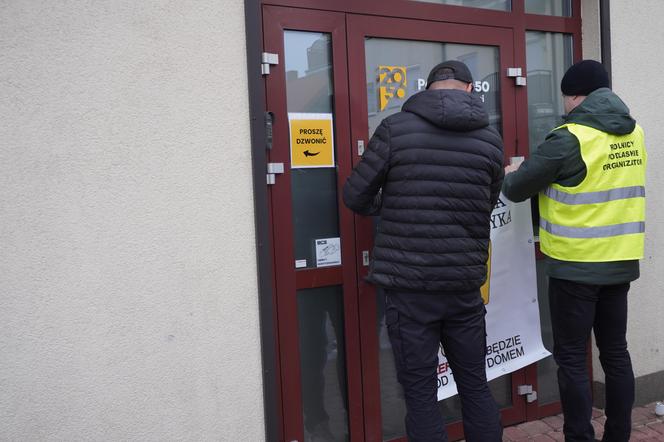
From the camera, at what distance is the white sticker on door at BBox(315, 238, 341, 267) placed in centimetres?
339

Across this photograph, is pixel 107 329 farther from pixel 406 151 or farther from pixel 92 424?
pixel 406 151

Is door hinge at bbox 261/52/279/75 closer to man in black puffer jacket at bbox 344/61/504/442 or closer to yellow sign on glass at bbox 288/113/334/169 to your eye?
yellow sign on glass at bbox 288/113/334/169

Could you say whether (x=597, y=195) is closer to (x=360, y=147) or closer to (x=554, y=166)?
(x=554, y=166)

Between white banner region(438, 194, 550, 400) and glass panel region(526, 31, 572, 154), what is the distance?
1.90ft

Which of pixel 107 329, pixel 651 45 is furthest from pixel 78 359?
pixel 651 45

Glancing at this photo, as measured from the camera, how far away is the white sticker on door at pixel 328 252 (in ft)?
11.1

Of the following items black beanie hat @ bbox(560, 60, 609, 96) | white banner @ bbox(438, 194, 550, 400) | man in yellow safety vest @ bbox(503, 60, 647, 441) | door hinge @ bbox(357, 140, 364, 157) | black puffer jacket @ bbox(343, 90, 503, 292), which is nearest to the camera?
black puffer jacket @ bbox(343, 90, 503, 292)

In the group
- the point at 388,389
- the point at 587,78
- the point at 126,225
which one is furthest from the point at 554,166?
the point at 126,225

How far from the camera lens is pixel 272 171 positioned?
319 cm

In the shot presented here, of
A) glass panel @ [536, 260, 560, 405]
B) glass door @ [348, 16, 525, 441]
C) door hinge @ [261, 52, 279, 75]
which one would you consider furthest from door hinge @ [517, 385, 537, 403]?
door hinge @ [261, 52, 279, 75]

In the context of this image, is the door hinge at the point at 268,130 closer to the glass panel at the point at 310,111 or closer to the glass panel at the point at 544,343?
the glass panel at the point at 310,111

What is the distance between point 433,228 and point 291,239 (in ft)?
2.65

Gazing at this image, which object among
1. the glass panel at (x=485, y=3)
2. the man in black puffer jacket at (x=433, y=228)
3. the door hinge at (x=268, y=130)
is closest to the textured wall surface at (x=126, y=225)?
the door hinge at (x=268, y=130)

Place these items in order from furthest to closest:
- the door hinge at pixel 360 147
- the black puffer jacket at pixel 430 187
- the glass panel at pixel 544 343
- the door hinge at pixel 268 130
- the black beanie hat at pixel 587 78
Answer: the glass panel at pixel 544 343 < the door hinge at pixel 360 147 < the black beanie hat at pixel 587 78 < the door hinge at pixel 268 130 < the black puffer jacket at pixel 430 187
